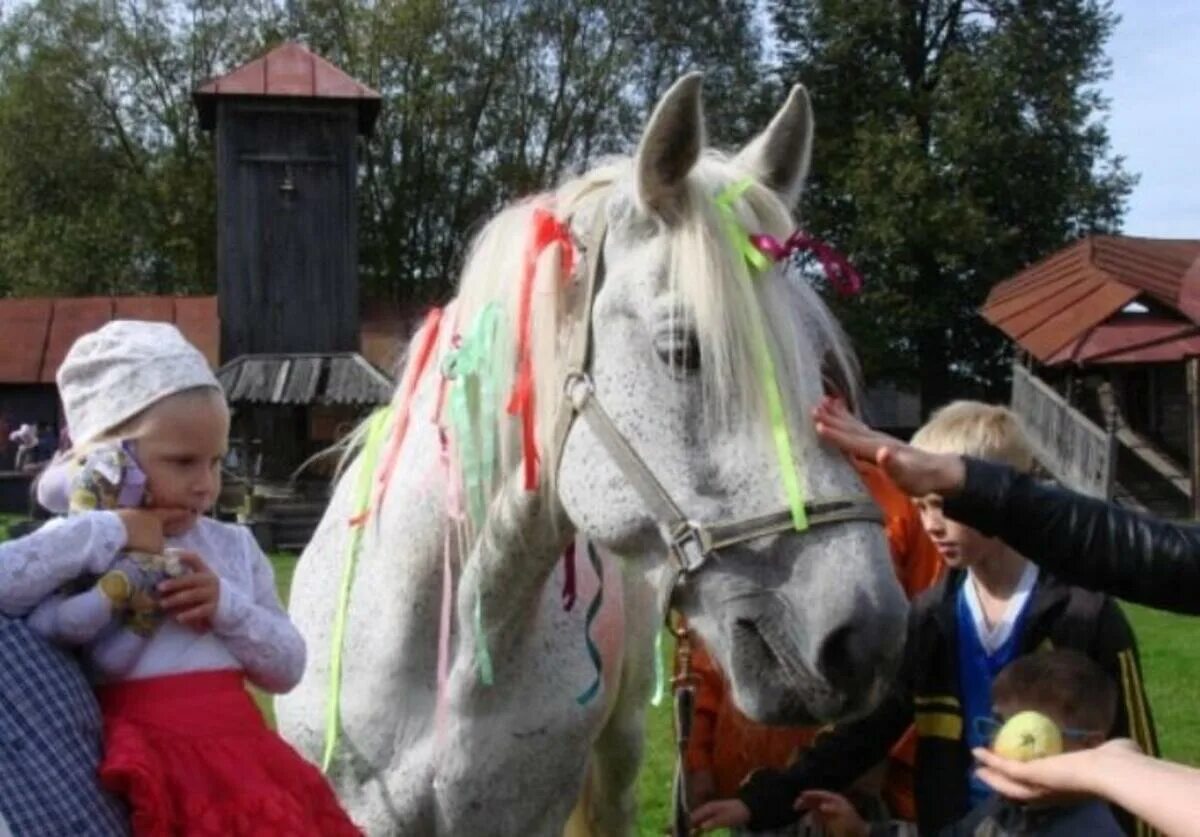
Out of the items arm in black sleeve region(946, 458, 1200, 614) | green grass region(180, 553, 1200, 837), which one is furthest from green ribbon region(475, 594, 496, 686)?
green grass region(180, 553, 1200, 837)

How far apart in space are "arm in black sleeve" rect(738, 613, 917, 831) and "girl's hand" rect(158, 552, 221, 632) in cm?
152

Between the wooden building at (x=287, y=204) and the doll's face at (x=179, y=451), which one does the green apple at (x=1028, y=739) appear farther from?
the wooden building at (x=287, y=204)

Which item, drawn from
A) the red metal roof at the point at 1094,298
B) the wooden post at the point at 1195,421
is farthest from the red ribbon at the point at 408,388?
the red metal roof at the point at 1094,298

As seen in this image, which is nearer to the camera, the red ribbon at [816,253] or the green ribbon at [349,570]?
the red ribbon at [816,253]

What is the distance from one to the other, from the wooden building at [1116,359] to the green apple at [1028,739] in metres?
19.5

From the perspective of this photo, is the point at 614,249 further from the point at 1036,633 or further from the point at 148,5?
the point at 148,5

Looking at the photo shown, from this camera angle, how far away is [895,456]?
2.37 metres

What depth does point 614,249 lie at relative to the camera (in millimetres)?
2670

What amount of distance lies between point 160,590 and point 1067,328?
23.6 metres

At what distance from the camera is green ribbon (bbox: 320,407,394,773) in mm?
3014

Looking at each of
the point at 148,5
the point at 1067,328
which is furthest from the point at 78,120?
the point at 1067,328

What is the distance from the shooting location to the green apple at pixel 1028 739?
2.12m

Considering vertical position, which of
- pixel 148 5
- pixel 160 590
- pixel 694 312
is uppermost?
pixel 148 5

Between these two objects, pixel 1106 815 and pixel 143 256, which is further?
pixel 143 256
